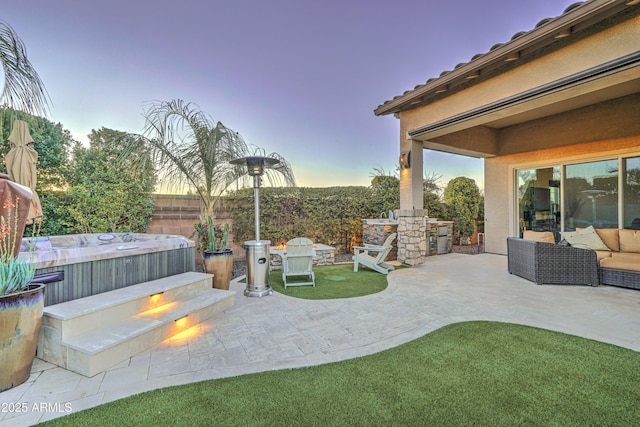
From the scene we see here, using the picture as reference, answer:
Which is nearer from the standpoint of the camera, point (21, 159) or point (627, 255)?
point (21, 159)

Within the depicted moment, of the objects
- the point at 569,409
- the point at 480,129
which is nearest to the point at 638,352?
the point at 569,409

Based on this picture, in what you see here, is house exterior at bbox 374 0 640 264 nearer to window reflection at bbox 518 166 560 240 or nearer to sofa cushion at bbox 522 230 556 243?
window reflection at bbox 518 166 560 240

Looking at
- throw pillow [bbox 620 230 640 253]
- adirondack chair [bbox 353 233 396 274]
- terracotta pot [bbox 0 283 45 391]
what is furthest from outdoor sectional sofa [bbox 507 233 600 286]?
terracotta pot [bbox 0 283 45 391]

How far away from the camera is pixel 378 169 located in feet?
36.8

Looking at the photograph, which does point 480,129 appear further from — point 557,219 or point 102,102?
point 102,102

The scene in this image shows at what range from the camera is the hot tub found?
3.04 metres

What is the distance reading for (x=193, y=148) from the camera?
5.75 m

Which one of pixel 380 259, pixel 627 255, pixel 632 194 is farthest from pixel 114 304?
pixel 632 194

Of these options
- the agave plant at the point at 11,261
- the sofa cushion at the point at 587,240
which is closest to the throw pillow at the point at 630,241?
the sofa cushion at the point at 587,240

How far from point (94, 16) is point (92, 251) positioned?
4922 mm

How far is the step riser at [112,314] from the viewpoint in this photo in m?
2.63

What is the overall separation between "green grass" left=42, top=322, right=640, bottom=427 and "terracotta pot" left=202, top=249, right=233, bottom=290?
280 centimetres

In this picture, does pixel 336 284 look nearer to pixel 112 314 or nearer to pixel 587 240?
pixel 112 314

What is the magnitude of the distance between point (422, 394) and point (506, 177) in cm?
902
